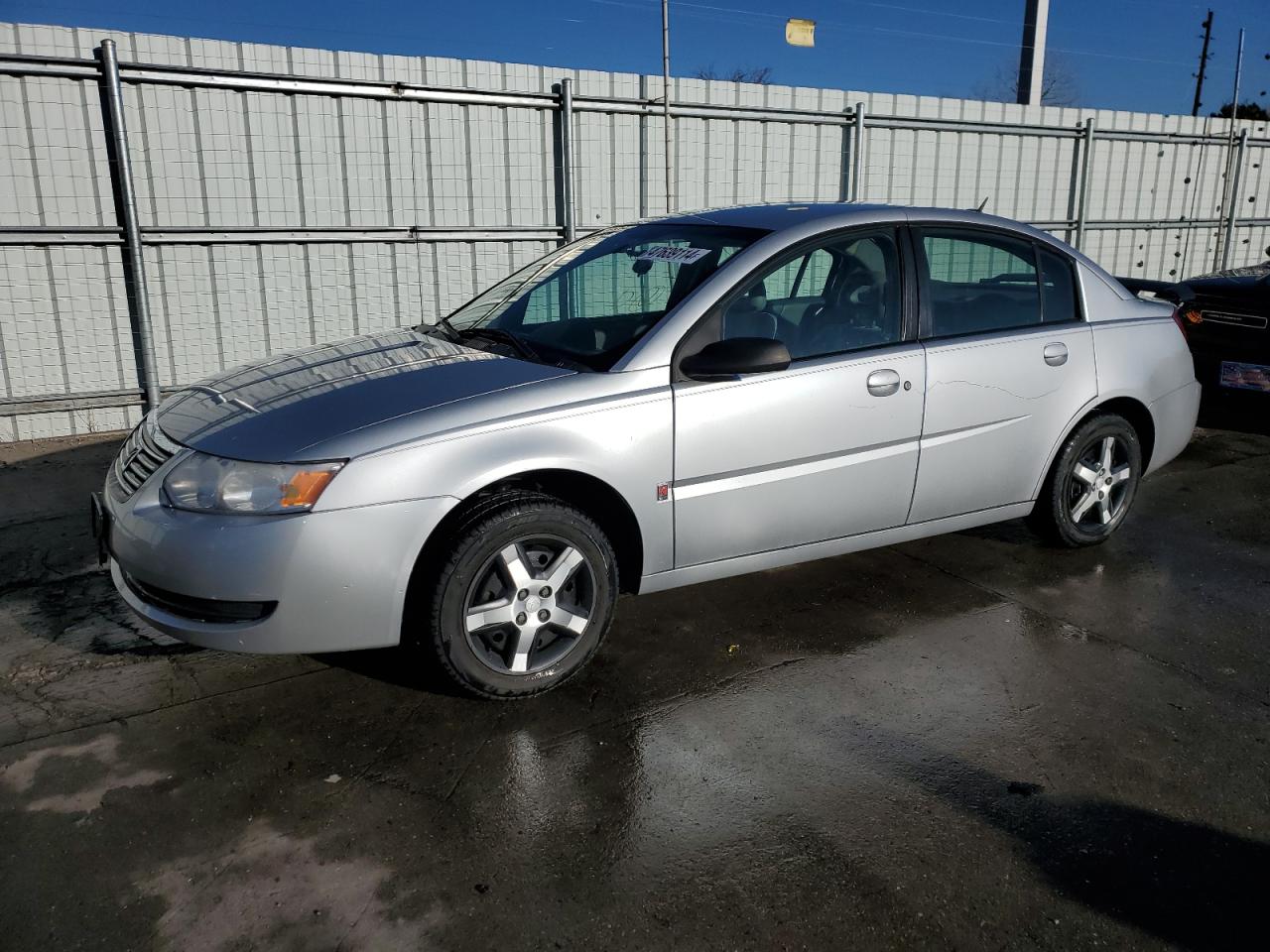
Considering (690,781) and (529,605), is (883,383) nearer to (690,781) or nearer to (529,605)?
(529,605)

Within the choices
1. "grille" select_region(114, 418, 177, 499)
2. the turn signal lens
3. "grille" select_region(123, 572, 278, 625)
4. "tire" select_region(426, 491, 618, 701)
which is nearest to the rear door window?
"tire" select_region(426, 491, 618, 701)

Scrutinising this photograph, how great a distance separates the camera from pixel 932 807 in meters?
2.85

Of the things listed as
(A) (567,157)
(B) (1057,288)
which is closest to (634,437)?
(B) (1057,288)

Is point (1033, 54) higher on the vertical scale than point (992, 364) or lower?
higher

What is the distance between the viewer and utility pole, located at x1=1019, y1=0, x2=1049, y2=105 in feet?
37.9

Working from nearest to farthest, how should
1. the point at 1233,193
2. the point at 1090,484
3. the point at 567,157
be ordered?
the point at 1090,484 → the point at 567,157 → the point at 1233,193

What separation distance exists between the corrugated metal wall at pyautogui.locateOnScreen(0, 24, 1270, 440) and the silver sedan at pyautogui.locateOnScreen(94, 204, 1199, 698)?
3.32 meters

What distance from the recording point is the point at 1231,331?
7145 mm

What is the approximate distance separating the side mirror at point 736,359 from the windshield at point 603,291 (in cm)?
25

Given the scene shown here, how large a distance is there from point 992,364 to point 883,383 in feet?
2.03

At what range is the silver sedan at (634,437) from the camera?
3090 mm

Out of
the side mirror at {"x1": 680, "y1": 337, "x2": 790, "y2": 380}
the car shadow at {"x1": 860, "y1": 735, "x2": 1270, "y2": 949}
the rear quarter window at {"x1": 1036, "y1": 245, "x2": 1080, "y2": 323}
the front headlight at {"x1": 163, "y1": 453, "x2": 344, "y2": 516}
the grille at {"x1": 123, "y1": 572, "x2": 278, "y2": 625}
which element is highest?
the rear quarter window at {"x1": 1036, "y1": 245, "x2": 1080, "y2": 323}

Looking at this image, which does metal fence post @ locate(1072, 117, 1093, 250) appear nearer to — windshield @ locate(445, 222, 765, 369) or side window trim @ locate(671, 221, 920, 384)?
side window trim @ locate(671, 221, 920, 384)

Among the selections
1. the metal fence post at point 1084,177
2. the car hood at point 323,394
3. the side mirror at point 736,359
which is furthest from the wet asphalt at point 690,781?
the metal fence post at point 1084,177
